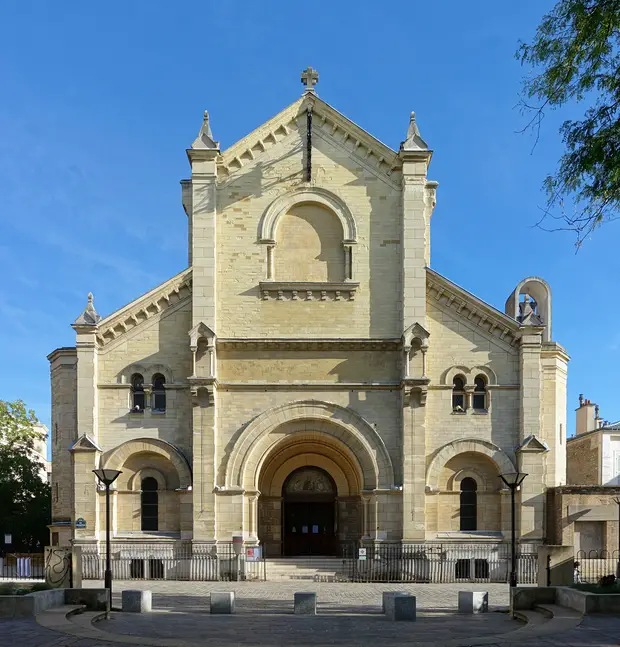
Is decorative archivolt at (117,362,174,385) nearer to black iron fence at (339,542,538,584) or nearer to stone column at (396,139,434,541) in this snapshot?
stone column at (396,139,434,541)

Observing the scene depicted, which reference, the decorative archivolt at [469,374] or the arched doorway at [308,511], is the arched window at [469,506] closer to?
the decorative archivolt at [469,374]

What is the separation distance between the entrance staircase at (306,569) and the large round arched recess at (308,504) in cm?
222

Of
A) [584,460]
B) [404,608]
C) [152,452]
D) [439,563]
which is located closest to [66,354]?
[152,452]

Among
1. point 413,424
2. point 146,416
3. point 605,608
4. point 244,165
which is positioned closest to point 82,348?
point 146,416

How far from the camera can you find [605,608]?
20.8 metres

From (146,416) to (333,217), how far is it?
1111cm

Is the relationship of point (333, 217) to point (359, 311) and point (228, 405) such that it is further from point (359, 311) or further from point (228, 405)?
point (228, 405)

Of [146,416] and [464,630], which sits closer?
[464,630]

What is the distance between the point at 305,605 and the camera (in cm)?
2269

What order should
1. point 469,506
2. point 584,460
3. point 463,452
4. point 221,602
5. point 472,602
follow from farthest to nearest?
point 584,460
point 469,506
point 463,452
point 472,602
point 221,602

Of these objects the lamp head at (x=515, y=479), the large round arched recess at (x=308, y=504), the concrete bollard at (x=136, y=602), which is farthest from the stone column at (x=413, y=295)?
the concrete bollard at (x=136, y=602)

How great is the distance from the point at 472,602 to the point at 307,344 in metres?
13.7

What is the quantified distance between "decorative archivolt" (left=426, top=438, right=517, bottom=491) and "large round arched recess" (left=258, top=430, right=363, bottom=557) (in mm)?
3779

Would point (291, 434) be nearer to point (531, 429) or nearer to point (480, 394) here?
point (480, 394)
